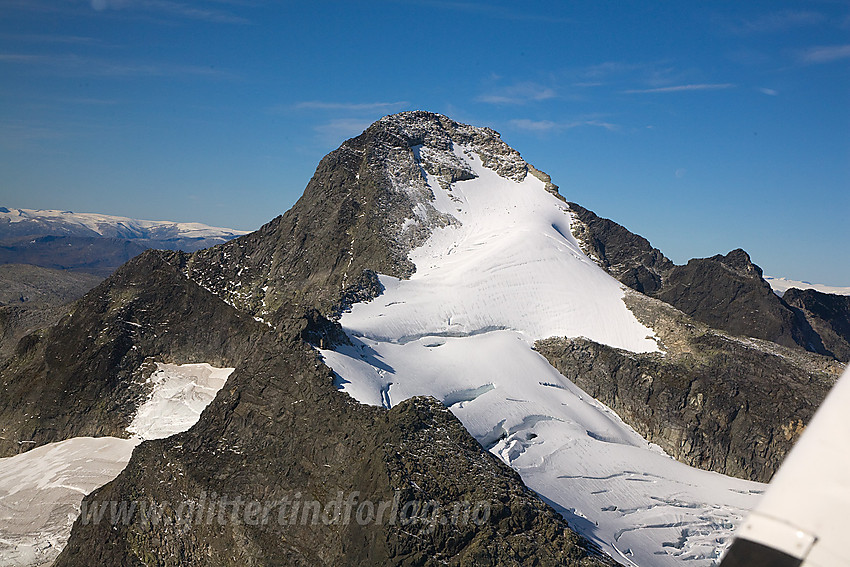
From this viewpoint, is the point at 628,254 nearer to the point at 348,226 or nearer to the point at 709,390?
the point at 348,226

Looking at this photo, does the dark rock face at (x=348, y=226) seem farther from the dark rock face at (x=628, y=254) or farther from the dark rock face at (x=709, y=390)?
the dark rock face at (x=628, y=254)

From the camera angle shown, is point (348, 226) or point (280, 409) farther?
point (348, 226)

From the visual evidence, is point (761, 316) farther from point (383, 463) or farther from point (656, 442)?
point (383, 463)

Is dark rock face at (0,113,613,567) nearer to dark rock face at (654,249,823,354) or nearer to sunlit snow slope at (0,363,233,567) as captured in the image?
sunlit snow slope at (0,363,233,567)

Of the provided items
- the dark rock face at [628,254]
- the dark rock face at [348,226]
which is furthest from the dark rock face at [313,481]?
the dark rock face at [628,254]

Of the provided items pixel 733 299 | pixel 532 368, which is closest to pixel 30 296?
pixel 532 368

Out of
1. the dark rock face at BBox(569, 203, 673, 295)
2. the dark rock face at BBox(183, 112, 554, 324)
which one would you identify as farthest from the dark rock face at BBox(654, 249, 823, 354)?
the dark rock face at BBox(183, 112, 554, 324)

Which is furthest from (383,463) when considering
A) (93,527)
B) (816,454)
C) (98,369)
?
(98,369)
